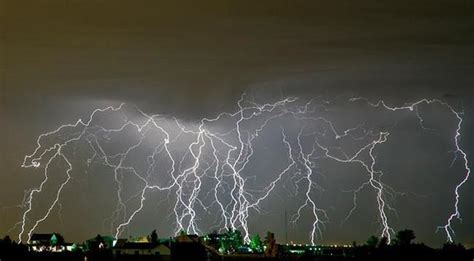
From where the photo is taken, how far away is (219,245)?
27.0m

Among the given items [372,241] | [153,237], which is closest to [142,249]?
[153,237]

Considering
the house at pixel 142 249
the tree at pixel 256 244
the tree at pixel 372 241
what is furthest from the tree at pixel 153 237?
the tree at pixel 372 241

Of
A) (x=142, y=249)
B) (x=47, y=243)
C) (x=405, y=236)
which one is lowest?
(x=142, y=249)

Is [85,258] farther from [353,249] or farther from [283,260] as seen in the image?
[353,249]

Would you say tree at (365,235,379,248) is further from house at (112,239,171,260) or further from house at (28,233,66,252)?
house at (28,233,66,252)

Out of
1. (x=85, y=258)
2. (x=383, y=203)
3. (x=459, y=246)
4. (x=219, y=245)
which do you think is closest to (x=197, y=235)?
(x=219, y=245)

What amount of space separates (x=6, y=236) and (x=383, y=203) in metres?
12.4

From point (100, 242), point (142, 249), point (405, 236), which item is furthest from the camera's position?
point (100, 242)

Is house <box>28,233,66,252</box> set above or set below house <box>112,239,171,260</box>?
above

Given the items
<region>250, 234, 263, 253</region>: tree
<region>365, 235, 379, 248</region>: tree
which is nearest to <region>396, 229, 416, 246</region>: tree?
<region>365, 235, 379, 248</region>: tree

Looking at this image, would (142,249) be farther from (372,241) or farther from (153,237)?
(372,241)

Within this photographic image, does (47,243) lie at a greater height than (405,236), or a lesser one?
greater

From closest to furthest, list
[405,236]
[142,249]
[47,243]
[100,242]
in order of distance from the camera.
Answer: [405,236], [142,249], [100,242], [47,243]

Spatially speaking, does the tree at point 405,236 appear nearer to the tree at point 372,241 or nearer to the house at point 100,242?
Answer: the tree at point 372,241
